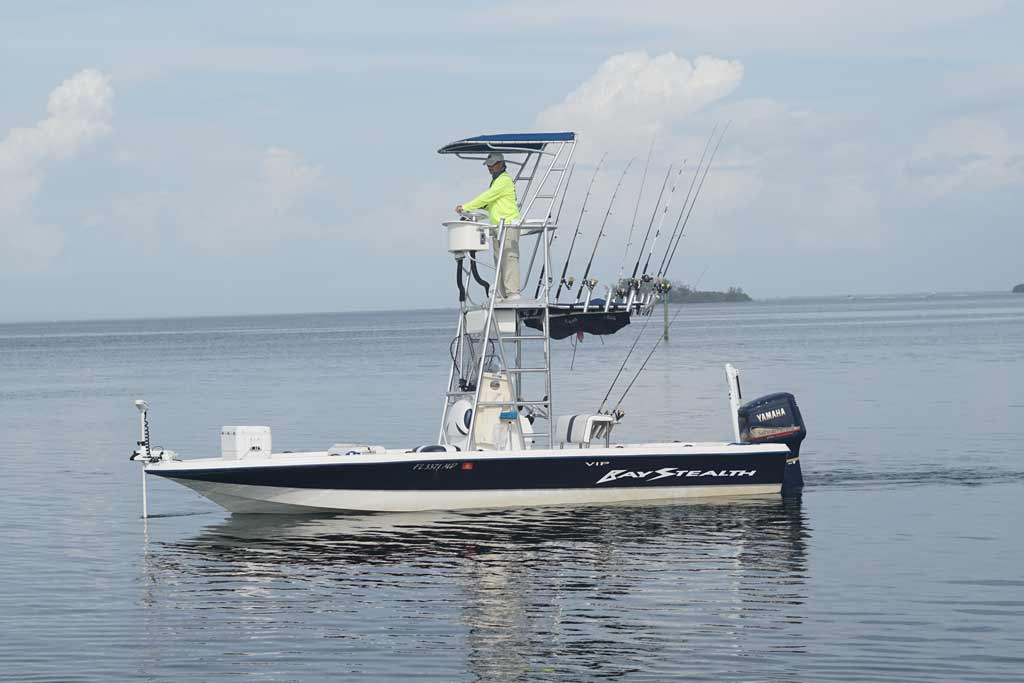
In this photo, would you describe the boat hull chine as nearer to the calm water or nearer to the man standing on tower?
the calm water

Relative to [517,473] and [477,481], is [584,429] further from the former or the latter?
[477,481]

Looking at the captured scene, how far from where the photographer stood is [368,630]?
14.2m

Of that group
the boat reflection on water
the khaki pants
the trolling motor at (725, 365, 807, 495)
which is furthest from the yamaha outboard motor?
the khaki pants

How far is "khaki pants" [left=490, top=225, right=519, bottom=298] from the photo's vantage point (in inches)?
839

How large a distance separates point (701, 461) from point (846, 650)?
8.17 meters

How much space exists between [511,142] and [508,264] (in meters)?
1.82

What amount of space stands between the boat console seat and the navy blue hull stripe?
0.54 meters

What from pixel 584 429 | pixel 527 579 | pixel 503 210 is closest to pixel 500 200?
pixel 503 210

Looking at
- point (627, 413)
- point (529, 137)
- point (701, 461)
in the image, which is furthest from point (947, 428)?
point (529, 137)

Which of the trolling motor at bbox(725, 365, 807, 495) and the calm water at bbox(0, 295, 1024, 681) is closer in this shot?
the calm water at bbox(0, 295, 1024, 681)

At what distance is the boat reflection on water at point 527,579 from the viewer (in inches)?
535

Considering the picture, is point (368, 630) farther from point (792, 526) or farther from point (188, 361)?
point (188, 361)

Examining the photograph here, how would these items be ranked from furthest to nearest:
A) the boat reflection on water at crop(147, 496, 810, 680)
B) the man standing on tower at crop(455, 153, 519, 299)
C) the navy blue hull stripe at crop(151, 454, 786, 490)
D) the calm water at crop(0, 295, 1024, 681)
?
the man standing on tower at crop(455, 153, 519, 299), the navy blue hull stripe at crop(151, 454, 786, 490), the boat reflection on water at crop(147, 496, 810, 680), the calm water at crop(0, 295, 1024, 681)

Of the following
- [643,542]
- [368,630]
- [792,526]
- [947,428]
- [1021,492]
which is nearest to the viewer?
[368,630]
